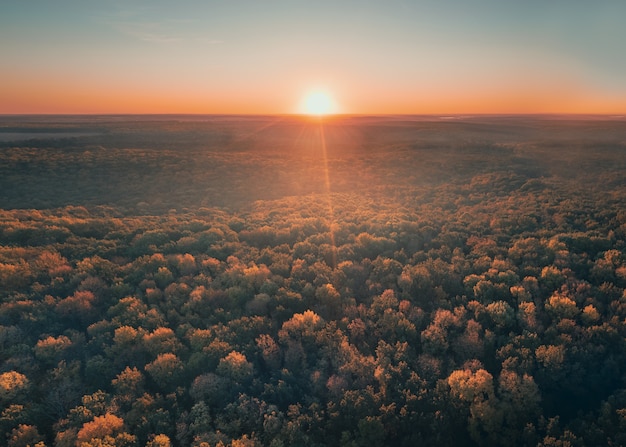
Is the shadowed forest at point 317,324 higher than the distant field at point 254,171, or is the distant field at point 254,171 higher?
the distant field at point 254,171

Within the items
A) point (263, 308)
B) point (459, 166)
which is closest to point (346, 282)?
point (263, 308)

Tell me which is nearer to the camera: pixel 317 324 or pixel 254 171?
pixel 317 324

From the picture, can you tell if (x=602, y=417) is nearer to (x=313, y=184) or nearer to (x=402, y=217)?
(x=402, y=217)

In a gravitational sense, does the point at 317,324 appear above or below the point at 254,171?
below

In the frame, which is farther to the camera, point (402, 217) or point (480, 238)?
point (402, 217)

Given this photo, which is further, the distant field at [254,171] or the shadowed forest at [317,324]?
the distant field at [254,171]

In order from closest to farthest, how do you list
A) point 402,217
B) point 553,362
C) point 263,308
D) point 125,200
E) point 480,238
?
point 553,362 < point 263,308 < point 480,238 < point 402,217 < point 125,200

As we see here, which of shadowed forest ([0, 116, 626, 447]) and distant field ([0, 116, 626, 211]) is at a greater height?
distant field ([0, 116, 626, 211])

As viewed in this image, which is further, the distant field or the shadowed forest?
the distant field
